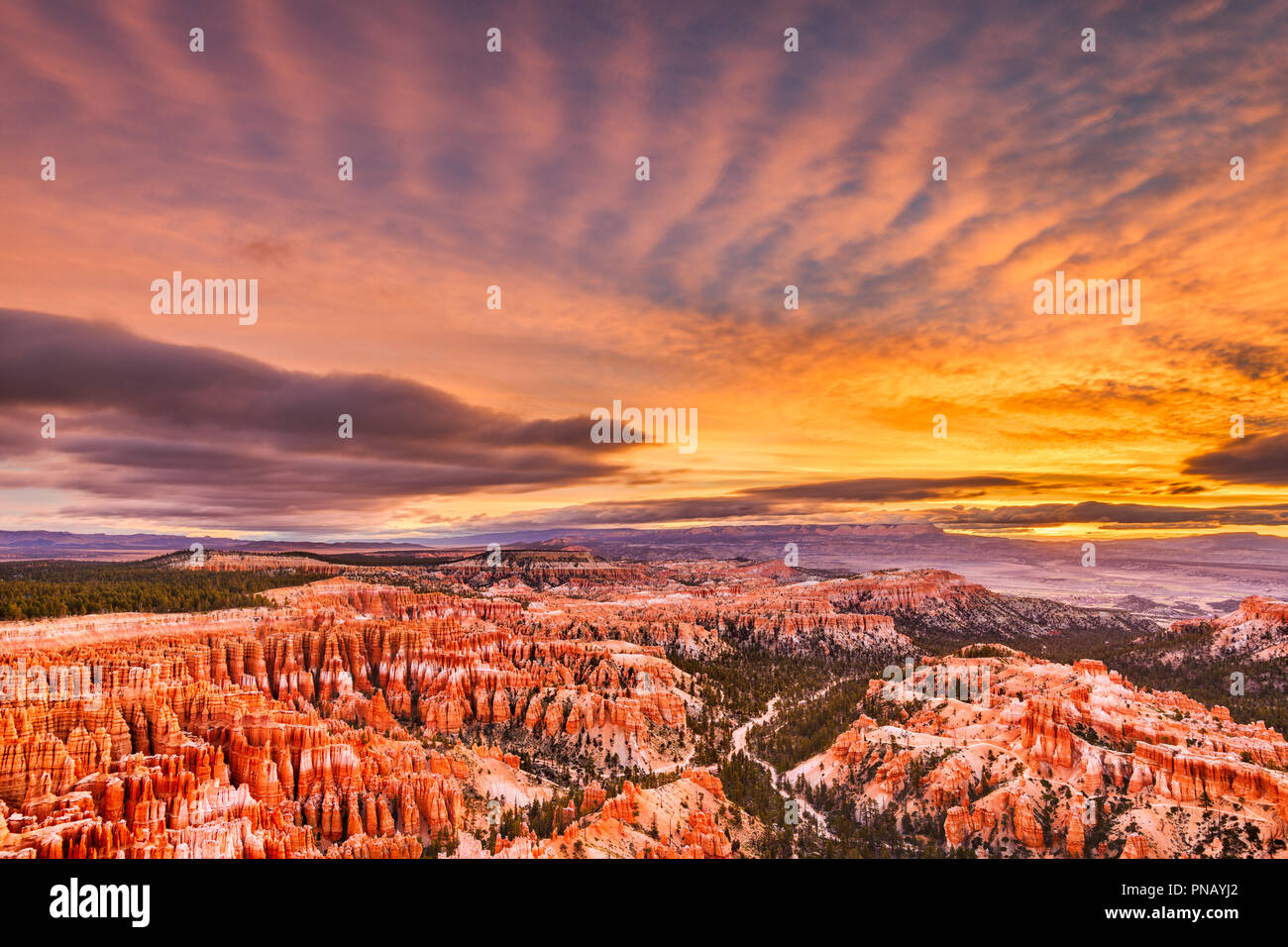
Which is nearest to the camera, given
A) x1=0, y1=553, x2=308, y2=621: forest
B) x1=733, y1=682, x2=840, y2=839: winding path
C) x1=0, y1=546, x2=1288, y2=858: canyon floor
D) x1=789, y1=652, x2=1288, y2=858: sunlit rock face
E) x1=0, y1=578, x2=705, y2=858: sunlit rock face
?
x1=0, y1=578, x2=705, y2=858: sunlit rock face

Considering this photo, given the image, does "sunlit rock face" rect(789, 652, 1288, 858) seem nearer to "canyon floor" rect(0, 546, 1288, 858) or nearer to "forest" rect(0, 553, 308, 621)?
"canyon floor" rect(0, 546, 1288, 858)

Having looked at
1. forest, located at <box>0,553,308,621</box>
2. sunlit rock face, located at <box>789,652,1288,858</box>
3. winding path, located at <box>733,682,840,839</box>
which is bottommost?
winding path, located at <box>733,682,840,839</box>

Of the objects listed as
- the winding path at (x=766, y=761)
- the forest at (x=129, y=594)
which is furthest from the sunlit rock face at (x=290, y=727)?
the winding path at (x=766, y=761)

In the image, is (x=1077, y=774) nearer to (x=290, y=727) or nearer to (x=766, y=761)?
(x=766, y=761)

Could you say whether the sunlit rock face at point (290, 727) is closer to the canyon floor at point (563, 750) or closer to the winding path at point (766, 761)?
the canyon floor at point (563, 750)

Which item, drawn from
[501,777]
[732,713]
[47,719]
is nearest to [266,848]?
[47,719]

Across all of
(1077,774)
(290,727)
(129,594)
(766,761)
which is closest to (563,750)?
(766,761)

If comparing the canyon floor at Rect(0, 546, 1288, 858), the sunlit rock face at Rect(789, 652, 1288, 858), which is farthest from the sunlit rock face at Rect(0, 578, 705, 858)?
the sunlit rock face at Rect(789, 652, 1288, 858)
